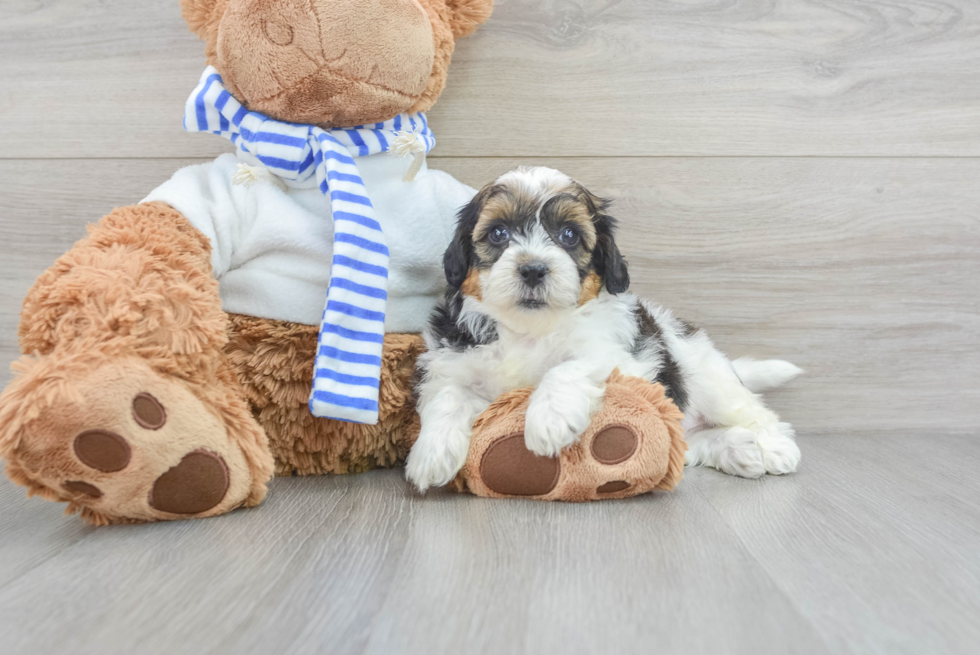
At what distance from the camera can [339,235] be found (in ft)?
4.96

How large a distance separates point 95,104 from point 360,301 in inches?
48.4

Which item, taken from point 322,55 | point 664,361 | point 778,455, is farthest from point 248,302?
point 778,455

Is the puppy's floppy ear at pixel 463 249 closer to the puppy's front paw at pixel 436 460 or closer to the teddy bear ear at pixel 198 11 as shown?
the puppy's front paw at pixel 436 460

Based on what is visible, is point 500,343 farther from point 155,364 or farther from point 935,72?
point 935,72

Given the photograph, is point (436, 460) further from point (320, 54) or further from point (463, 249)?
point (320, 54)

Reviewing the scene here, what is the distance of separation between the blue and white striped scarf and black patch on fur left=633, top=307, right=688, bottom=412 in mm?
660

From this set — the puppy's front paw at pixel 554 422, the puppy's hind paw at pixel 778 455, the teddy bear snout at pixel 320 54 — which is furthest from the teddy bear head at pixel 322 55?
the puppy's hind paw at pixel 778 455

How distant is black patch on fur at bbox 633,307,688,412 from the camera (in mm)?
1752

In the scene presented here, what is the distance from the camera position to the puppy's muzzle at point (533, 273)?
1.49m

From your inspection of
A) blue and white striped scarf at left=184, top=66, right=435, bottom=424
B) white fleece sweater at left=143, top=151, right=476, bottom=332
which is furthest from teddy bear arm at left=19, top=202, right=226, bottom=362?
blue and white striped scarf at left=184, top=66, right=435, bottom=424

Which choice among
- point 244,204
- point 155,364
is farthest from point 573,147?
point 155,364

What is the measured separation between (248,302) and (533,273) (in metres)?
0.69

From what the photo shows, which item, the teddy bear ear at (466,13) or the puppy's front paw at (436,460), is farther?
the teddy bear ear at (466,13)

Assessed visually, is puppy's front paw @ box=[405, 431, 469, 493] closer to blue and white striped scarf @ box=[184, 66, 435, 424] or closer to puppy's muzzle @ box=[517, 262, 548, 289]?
blue and white striped scarf @ box=[184, 66, 435, 424]
